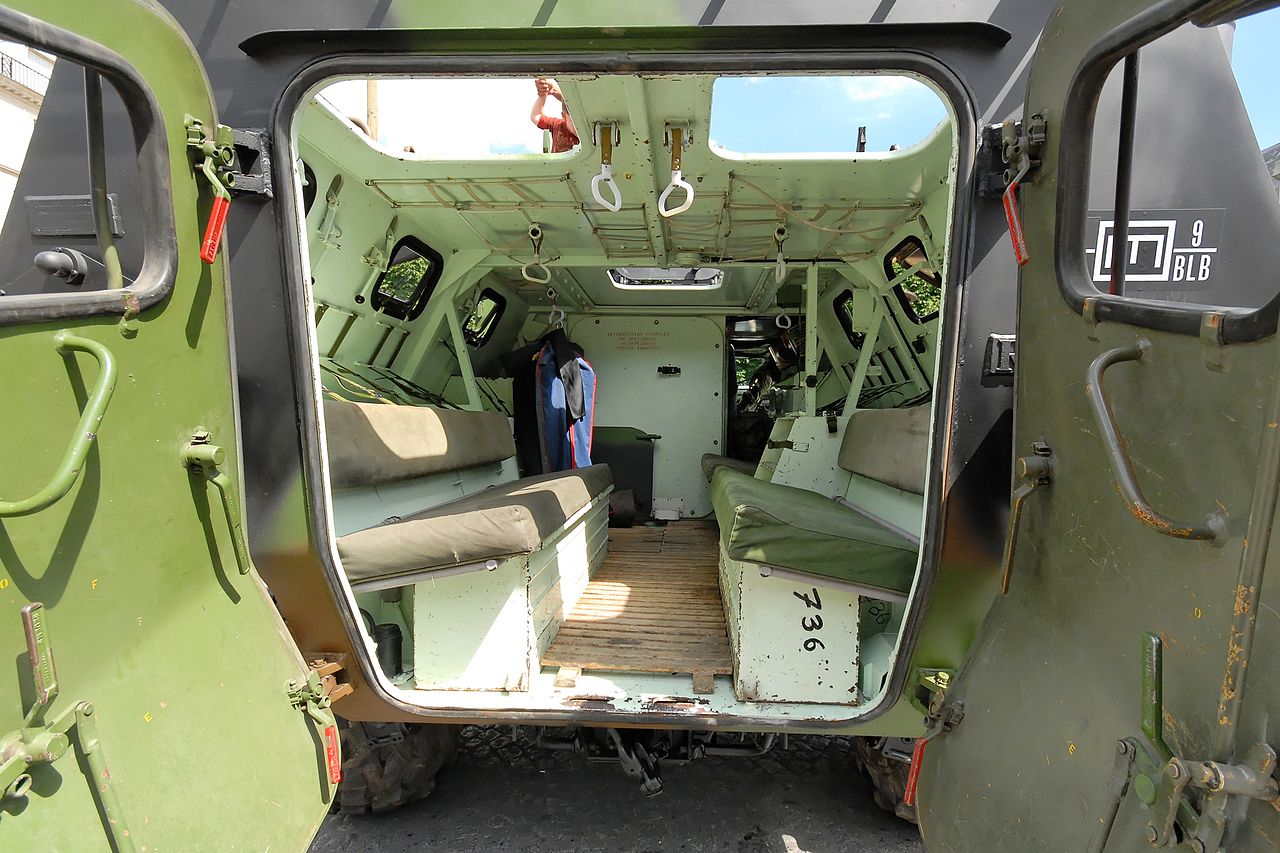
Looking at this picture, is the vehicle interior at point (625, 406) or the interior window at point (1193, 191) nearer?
the interior window at point (1193, 191)

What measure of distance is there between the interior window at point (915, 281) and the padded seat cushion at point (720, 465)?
1682mm

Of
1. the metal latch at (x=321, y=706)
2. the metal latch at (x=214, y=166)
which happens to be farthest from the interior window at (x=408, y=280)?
the metal latch at (x=321, y=706)

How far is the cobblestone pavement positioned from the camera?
2443mm

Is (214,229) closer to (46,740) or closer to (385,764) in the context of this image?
(46,740)

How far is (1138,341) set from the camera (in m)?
1.10

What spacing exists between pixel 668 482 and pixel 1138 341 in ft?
16.7

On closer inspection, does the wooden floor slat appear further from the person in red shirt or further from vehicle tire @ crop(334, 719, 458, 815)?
the person in red shirt

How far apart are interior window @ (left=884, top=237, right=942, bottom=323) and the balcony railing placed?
15462 mm

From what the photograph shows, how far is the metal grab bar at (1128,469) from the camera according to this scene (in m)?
0.91

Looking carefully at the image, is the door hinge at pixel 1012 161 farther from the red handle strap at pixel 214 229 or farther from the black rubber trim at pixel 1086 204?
the red handle strap at pixel 214 229

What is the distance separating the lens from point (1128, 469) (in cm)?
104

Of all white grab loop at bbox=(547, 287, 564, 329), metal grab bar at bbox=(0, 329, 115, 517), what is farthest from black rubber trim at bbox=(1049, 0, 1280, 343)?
white grab loop at bbox=(547, 287, 564, 329)

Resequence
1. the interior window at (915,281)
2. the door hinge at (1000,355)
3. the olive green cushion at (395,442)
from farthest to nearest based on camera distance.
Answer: the interior window at (915,281)
the olive green cushion at (395,442)
the door hinge at (1000,355)

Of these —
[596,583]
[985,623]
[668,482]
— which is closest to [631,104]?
[985,623]
